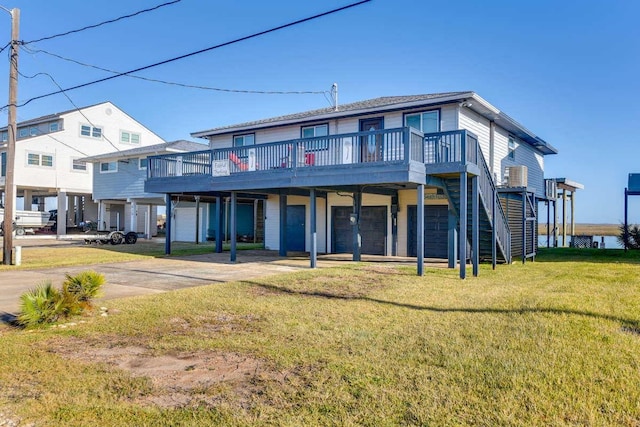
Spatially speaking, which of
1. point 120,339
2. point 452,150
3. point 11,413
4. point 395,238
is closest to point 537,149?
point 395,238

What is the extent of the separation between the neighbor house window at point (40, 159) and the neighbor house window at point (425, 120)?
25635 millimetres

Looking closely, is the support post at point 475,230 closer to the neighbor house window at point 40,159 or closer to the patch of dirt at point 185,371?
the patch of dirt at point 185,371

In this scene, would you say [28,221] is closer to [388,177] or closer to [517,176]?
[388,177]

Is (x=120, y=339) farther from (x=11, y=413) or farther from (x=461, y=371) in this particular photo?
(x=461, y=371)

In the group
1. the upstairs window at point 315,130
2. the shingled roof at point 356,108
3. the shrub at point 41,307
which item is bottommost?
the shrub at point 41,307

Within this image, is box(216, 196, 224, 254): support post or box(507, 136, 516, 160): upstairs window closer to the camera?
box(216, 196, 224, 254): support post

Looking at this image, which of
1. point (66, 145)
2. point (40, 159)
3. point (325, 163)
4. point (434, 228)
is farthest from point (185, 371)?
point (66, 145)

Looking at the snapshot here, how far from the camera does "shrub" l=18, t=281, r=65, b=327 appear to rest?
6176 millimetres

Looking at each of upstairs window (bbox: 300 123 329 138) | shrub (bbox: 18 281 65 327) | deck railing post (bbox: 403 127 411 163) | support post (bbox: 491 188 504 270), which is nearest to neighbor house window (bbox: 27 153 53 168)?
upstairs window (bbox: 300 123 329 138)

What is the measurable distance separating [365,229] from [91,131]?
2440 centimetres

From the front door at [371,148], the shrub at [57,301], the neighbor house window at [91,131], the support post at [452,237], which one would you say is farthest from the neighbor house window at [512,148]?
the neighbor house window at [91,131]

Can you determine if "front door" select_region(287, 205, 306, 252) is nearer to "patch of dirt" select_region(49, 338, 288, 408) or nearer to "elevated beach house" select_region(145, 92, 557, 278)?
"elevated beach house" select_region(145, 92, 557, 278)

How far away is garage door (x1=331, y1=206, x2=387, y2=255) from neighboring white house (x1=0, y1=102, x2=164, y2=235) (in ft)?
67.5

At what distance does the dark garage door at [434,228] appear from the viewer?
16453 millimetres
